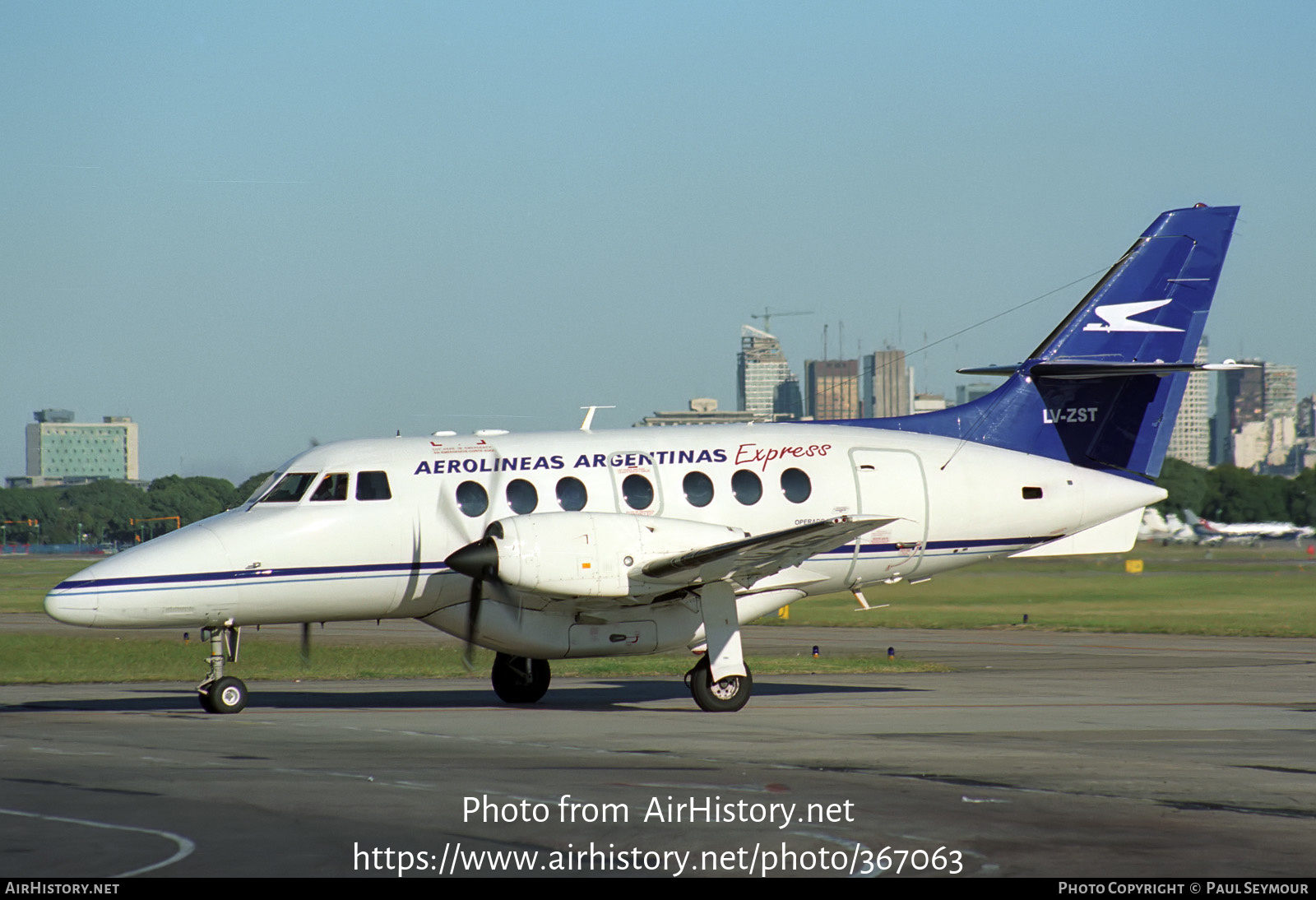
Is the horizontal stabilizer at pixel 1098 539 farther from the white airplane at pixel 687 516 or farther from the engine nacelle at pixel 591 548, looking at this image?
the engine nacelle at pixel 591 548

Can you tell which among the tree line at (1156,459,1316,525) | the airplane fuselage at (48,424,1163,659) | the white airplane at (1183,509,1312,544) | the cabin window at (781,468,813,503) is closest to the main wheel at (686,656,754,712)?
the airplane fuselage at (48,424,1163,659)

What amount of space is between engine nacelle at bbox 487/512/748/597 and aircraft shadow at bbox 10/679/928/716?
2755mm

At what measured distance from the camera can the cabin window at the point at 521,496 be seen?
1848 cm

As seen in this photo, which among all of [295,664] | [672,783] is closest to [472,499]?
[672,783]

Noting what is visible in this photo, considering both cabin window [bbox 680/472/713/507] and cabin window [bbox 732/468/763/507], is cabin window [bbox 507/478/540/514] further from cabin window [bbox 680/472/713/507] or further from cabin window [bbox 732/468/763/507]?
cabin window [bbox 732/468/763/507]

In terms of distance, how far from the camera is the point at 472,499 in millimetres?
18609

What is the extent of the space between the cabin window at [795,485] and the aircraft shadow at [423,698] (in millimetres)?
3088

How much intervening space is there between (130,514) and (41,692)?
38.0m

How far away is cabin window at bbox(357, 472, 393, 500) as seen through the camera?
18.5 meters

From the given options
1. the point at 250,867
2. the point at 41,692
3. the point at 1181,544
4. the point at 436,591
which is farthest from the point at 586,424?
the point at 1181,544

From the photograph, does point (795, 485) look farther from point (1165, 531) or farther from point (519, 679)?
point (1165, 531)

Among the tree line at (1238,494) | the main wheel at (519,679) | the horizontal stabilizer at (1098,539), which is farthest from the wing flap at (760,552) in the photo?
the tree line at (1238,494)

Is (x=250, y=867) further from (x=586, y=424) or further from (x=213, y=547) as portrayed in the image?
(x=586, y=424)

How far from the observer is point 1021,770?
41.6ft
